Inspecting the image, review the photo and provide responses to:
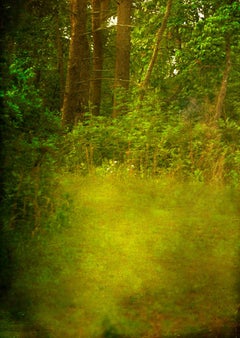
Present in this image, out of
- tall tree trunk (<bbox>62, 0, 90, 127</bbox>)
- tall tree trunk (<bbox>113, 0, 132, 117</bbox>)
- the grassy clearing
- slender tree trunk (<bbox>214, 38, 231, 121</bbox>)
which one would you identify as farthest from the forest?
slender tree trunk (<bbox>214, 38, 231, 121</bbox>)

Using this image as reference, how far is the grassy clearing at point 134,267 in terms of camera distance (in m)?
5.34

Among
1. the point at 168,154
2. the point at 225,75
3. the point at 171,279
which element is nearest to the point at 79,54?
the point at 168,154

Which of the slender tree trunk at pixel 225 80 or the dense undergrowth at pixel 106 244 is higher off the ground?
the slender tree trunk at pixel 225 80

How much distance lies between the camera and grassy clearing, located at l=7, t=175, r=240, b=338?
17.5ft

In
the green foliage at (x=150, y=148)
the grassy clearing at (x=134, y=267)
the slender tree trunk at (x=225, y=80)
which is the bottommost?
the grassy clearing at (x=134, y=267)

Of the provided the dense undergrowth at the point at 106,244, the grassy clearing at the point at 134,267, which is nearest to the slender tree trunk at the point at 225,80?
the dense undergrowth at the point at 106,244

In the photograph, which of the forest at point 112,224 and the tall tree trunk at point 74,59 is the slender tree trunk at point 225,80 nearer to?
the tall tree trunk at point 74,59

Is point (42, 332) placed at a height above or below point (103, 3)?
below

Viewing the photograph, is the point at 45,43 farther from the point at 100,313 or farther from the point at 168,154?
the point at 100,313

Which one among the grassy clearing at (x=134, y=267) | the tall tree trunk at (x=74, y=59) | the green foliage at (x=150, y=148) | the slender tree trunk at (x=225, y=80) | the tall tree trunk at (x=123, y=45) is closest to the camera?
the grassy clearing at (x=134, y=267)

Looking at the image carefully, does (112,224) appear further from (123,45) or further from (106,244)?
(123,45)

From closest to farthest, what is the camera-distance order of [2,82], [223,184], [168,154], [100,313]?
[100,313], [2,82], [223,184], [168,154]

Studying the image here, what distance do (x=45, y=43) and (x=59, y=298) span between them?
1880 centimetres

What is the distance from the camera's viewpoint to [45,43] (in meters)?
23.0
